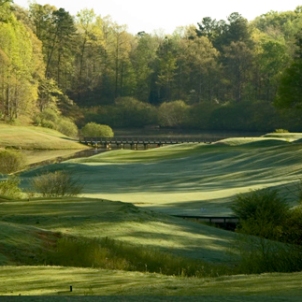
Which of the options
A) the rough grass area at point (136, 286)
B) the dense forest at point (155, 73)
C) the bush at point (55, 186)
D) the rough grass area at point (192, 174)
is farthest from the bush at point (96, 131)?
the rough grass area at point (136, 286)

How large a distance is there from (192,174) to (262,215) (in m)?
30.6

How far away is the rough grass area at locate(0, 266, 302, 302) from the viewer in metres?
9.77

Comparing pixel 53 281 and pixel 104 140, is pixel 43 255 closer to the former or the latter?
pixel 53 281

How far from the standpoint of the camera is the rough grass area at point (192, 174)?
38.8 m

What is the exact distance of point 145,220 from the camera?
909 inches

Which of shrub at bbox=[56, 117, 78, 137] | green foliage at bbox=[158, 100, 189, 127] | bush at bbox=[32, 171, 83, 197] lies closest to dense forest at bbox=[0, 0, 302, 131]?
green foliage at bbox=[158, 100, 189, 127]

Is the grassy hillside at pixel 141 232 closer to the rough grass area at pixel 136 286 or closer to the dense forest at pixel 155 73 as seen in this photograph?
the rough grass area at pixel 136 286

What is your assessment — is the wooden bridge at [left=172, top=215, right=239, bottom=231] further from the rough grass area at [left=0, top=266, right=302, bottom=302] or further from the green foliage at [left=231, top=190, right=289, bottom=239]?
the rough grass area at [left=0, top=266, right=302, bottom=302]

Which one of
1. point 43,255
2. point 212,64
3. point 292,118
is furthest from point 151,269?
point 212,64

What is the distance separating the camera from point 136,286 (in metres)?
12.4

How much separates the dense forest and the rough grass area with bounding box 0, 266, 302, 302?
332 feet

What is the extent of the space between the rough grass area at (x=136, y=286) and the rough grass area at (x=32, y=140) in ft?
233

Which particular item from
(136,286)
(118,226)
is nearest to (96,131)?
(118,226)

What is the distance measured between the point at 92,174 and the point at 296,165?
1400cm
